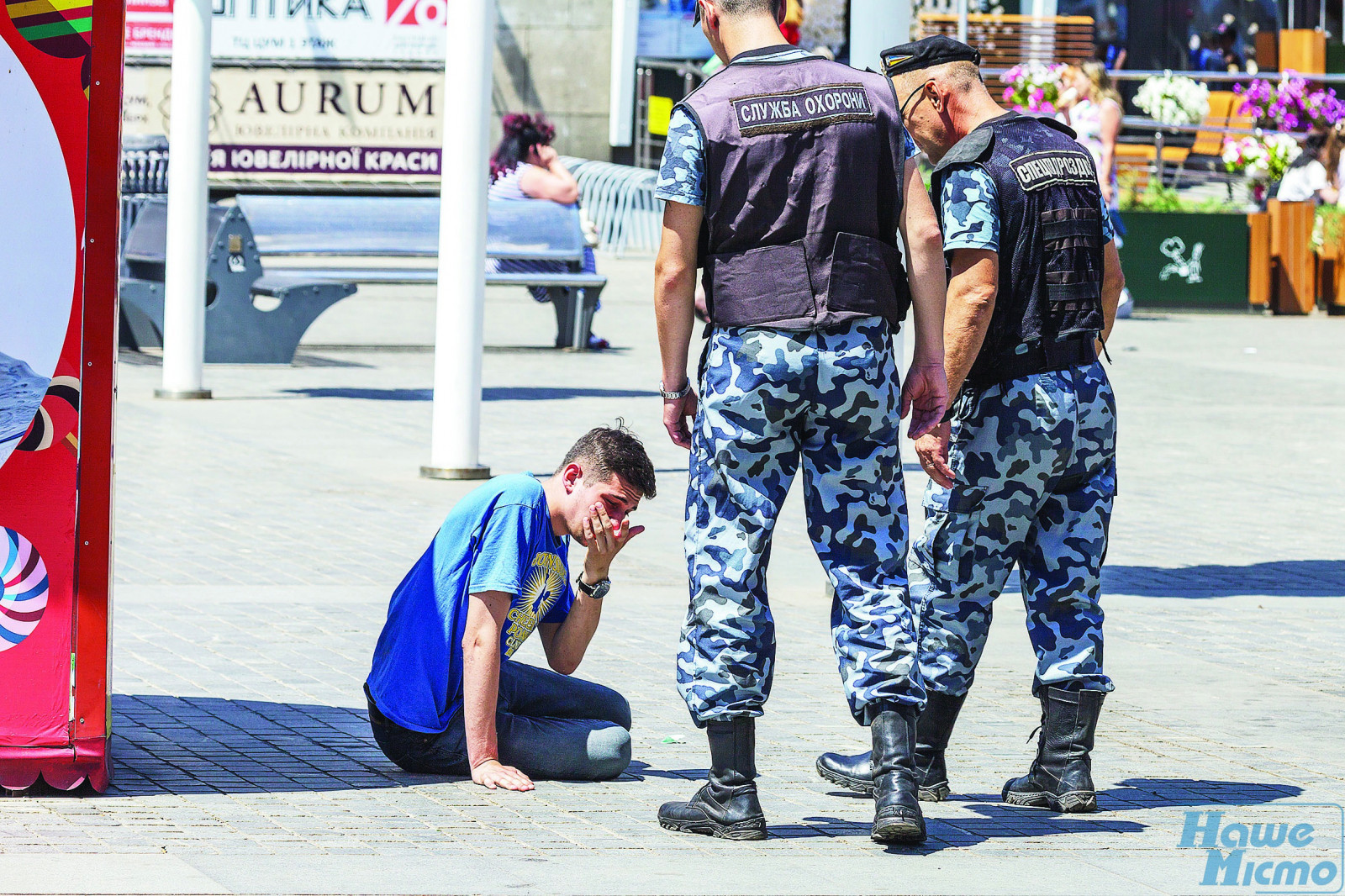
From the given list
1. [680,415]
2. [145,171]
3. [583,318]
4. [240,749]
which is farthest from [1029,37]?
[680,415]

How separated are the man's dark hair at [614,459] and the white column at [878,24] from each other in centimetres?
302

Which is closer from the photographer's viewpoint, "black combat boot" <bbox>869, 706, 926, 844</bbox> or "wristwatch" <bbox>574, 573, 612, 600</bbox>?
"black combat boot" <bbox>869, 706, 926, 844</bbox>

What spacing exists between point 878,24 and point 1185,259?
1428 cm

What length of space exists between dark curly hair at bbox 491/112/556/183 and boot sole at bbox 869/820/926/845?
11963 mm

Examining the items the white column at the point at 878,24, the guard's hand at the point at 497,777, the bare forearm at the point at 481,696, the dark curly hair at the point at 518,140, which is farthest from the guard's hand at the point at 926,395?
the dark curly hair at the point at 518,140

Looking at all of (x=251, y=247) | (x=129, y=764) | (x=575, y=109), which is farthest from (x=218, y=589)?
(x=575, y=109)

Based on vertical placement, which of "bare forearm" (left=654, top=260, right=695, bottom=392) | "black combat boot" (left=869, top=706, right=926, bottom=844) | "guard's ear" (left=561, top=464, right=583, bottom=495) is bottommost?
"black combat boot" (left=869, top=706, right=926, bottom=844)

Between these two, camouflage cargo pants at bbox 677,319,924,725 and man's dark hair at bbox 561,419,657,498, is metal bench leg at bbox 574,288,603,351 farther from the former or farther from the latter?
camouflage cargo pants at bbox 677,319,924,725

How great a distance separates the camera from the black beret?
15.9 feet

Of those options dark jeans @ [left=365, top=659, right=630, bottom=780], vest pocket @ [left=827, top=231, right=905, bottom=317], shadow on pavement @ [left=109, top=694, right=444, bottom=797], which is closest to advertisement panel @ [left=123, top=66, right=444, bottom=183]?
shadow on pavement @ [left=109, top=694, right=444, bottom=797]

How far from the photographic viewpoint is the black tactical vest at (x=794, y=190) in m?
4.30

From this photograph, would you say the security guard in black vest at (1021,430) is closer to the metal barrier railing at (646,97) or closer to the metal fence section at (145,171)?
the metal fence section at (145,171)

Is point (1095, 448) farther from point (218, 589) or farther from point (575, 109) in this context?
point (575, 109)

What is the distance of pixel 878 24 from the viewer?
7.37m
